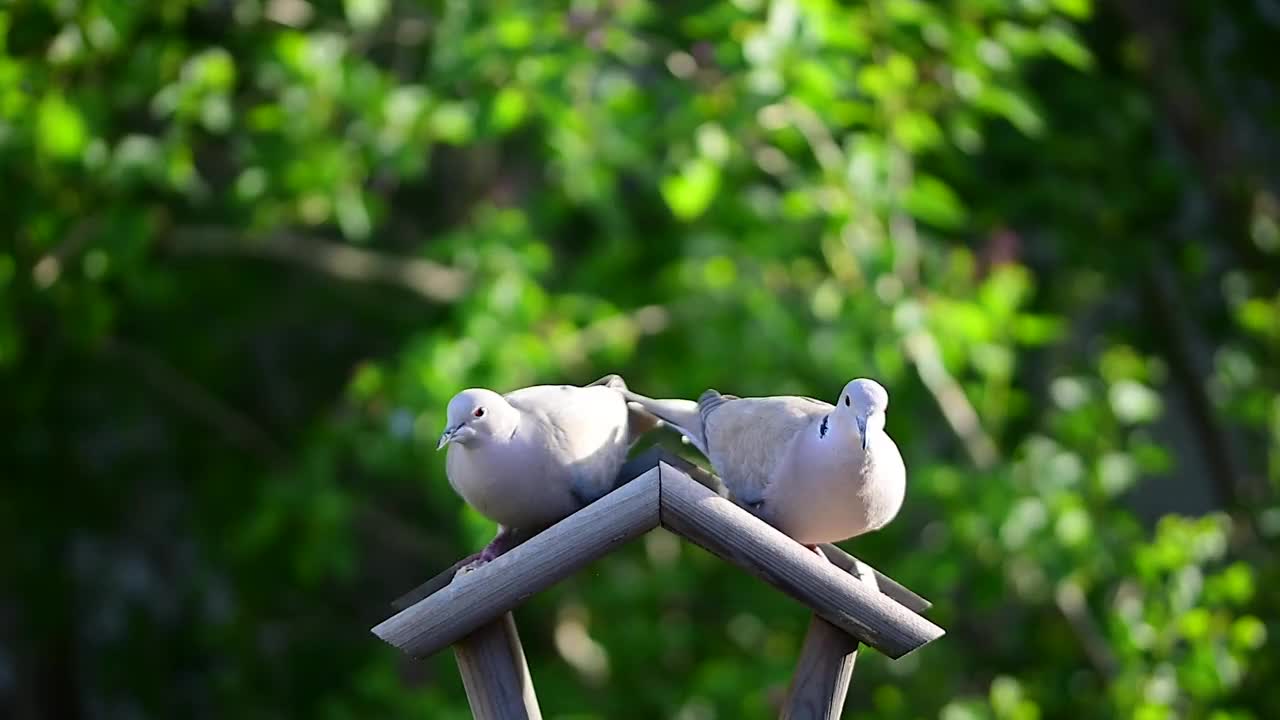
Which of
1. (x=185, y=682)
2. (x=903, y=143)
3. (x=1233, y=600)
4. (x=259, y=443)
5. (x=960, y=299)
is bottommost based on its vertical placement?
(x=185, y=682)

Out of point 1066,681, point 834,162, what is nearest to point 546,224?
point 834,162

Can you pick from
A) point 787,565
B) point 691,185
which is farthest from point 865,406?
point 691,185

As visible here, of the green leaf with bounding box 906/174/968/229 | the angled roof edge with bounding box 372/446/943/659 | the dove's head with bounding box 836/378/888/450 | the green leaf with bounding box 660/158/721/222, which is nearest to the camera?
the dove's head with bounding box 836/378/888/450

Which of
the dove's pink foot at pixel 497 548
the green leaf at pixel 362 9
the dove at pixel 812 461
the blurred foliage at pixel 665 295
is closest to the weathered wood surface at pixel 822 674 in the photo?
the dove at pixel 812 461

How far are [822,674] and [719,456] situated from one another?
0.29m

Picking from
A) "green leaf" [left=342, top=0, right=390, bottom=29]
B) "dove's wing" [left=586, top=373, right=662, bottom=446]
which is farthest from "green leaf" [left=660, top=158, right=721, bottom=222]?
"dove's wing" [left=586, top=373, right=662, bottom=446]

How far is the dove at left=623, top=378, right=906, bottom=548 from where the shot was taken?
145 cm

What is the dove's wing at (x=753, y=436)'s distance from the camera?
1.52 metres

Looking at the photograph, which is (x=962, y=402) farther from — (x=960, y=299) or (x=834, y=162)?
(x=834, y=162)

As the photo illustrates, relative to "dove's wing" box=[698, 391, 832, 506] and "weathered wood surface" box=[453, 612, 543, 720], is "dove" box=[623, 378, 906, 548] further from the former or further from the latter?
"weathered wood surface" box=[453, 612, 543, 720]

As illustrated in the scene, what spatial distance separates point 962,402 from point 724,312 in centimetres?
57

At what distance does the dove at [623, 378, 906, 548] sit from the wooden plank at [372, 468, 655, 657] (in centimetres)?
7

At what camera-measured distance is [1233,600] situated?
3.11 metres

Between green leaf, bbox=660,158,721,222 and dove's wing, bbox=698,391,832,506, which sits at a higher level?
green leaf, bbox=660,158,721,222
